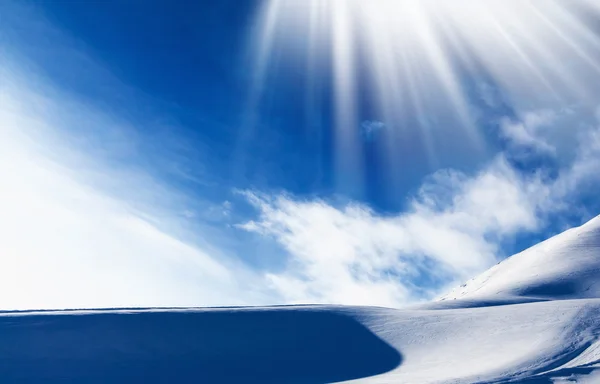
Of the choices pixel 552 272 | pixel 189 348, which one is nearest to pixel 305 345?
pixel 189 348

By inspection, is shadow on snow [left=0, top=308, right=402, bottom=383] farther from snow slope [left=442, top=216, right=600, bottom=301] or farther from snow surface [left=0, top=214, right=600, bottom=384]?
snow slope [left=442, top=216, right=600, bottom=301]

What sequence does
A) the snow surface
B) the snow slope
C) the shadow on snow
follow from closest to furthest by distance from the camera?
the snow surface < the shadow on snow < the snow slope

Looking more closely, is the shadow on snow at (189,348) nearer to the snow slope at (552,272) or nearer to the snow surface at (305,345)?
the snow surface at (305,345)

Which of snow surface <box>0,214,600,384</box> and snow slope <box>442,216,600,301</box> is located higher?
snow slope <box>442,216,600,301</box>

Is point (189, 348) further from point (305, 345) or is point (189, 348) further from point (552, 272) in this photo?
point (552, 272)

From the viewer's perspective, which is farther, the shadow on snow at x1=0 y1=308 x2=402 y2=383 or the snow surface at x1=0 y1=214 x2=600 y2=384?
the shadow on snow at x1=0 y1=308 x2=402 y2=383

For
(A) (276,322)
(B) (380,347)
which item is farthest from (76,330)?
(B) (380,347)

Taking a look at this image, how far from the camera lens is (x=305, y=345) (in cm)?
1886

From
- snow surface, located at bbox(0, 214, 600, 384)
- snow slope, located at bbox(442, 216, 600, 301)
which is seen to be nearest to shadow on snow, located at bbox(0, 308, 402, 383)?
snow surface, located at bbox(0, 214, 600, 384)

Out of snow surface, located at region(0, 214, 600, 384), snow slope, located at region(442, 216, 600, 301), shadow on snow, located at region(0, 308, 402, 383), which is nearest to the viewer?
snow surface, located at region(0, 214, 600, 384)

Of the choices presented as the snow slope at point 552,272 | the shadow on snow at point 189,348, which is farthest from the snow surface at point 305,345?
the snow slope at point 552,272

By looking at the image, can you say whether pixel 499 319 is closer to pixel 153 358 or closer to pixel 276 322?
pixel 276 322

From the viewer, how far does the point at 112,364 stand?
1650 centimetres

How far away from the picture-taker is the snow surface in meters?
14.8
